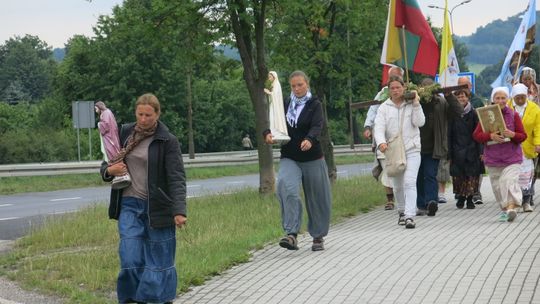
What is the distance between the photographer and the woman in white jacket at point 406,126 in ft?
44.0

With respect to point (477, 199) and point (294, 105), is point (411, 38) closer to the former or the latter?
point (477, 199)

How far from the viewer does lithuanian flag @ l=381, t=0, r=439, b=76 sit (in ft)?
52.4

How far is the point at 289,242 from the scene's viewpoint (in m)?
11.1

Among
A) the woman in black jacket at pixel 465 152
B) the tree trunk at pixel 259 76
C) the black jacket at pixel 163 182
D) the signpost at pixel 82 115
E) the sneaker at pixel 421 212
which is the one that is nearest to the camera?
the black jacket at pixel 163 182

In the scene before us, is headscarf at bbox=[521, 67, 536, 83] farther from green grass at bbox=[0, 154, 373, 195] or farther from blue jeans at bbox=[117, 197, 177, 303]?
green grass at bbox=[0, 154, 373, 195]

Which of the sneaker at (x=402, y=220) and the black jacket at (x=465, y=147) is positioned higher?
the black jacket at (x=465, y=147)

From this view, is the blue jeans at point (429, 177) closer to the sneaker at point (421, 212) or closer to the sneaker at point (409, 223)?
the sneaker at point (421, 212)

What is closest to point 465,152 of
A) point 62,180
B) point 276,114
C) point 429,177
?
point 429,177

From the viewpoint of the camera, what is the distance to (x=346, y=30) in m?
22.2

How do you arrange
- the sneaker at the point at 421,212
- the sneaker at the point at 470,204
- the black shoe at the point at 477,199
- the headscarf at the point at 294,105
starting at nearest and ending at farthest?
1. the headscarf at the point at 294,105
2. the sneaker at the point at 421,212
3. the sneaker at the point at 470,204
4. the black shoe at the point at 477,199

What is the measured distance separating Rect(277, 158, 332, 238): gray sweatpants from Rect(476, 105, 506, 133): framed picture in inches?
125

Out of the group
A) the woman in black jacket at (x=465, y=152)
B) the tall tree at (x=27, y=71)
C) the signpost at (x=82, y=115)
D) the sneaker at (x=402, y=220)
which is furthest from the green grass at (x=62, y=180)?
the tall tree at (x=27, y=71)

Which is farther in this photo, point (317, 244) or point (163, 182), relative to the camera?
point (317, 244)

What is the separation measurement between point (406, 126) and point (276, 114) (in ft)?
9.31
